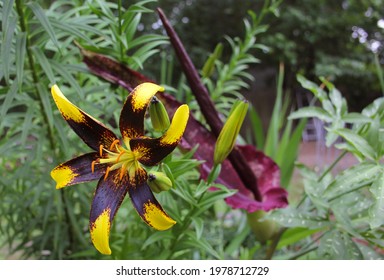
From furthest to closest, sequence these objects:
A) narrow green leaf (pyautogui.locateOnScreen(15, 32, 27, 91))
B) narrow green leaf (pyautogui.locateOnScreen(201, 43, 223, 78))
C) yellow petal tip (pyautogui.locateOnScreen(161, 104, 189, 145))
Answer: narrow green leaf (pyautogui.locateOnScreen(201, 43, 223, 78)) → narrow green leaf (pyautogui.locateOnScreen(15, 32, 27, 91)) → yellow petal tip (pyautogui.locateOnScreen(161, 104, 189, 145))

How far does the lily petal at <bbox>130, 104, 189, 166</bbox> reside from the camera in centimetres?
28

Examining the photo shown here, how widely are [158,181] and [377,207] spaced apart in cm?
17

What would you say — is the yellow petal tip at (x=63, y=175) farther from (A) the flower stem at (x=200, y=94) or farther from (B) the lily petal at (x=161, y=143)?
(A) the flower stem at (x=200, y=94)

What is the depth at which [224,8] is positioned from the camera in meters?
4.15

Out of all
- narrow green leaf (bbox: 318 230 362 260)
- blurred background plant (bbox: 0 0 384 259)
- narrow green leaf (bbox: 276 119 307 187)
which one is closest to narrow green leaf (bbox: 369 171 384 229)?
blurred background plant (bbox: 0 0 384 259)

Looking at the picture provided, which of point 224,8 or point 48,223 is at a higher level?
point 48,223

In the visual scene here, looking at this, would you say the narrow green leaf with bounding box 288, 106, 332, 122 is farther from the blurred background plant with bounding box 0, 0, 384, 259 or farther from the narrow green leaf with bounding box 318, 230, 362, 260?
the narrow green leaf with bounding box 318, 230, 362, 260

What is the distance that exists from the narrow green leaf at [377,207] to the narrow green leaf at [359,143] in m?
0.04

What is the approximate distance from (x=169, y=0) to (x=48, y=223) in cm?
327

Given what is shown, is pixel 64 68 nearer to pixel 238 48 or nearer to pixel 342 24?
pixel 238 48

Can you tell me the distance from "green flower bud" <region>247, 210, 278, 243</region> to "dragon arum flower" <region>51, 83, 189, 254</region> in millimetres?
245

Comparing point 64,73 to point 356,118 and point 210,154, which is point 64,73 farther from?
point 356,118

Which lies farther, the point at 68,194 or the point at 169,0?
the point at 169,0
